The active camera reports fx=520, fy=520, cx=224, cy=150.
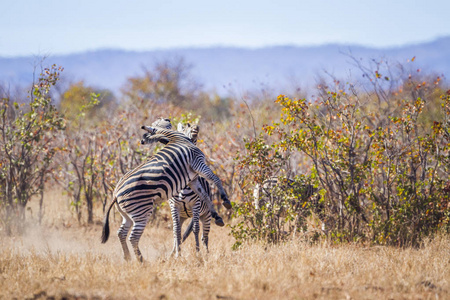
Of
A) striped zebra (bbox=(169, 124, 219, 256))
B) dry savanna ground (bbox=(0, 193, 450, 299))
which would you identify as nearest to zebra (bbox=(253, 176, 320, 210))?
striped zebra (bbox=(169, 124, 219, 256))

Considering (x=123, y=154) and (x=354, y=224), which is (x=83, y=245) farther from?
(x=354, y=224)

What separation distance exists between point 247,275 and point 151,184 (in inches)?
75.1

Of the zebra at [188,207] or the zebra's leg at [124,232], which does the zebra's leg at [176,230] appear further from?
the zebra's leg at [124,232]

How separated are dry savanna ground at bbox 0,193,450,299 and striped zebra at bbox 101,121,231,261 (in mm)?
497

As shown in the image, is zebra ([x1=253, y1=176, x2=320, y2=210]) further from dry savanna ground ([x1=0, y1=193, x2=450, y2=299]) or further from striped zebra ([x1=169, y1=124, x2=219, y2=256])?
dry savanna ground ([x1=0, y1=193, x2=450, y2=299])

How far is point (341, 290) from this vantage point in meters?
5.67

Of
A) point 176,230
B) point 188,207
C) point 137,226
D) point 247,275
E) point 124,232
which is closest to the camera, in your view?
point 247,275

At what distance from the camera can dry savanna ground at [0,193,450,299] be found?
216 inches

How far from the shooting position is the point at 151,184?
7004 millimetres

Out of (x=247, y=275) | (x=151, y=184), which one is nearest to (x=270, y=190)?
(x=151, y=184)

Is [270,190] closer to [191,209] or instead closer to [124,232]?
[191,209]

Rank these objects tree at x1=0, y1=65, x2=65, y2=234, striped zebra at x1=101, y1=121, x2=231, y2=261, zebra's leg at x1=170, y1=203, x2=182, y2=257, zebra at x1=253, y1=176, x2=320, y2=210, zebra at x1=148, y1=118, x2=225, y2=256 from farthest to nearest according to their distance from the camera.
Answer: tree at x1=0, y1=65, x2=65, y2=234, zebra at x1=253, y1=176, x2=320, y2=210, zebra at x1=148, y1=118, x2=225, y2=256, zebra's leg at x1=170, y1=203, x2=182, y2=257, striped zebra at x1=101, y1=121, x2=231, y2=261

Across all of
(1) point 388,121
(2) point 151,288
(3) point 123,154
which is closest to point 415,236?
(1) point 388,121

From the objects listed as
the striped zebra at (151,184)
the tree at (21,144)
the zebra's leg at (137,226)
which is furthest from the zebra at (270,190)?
the tree at (21,144)
